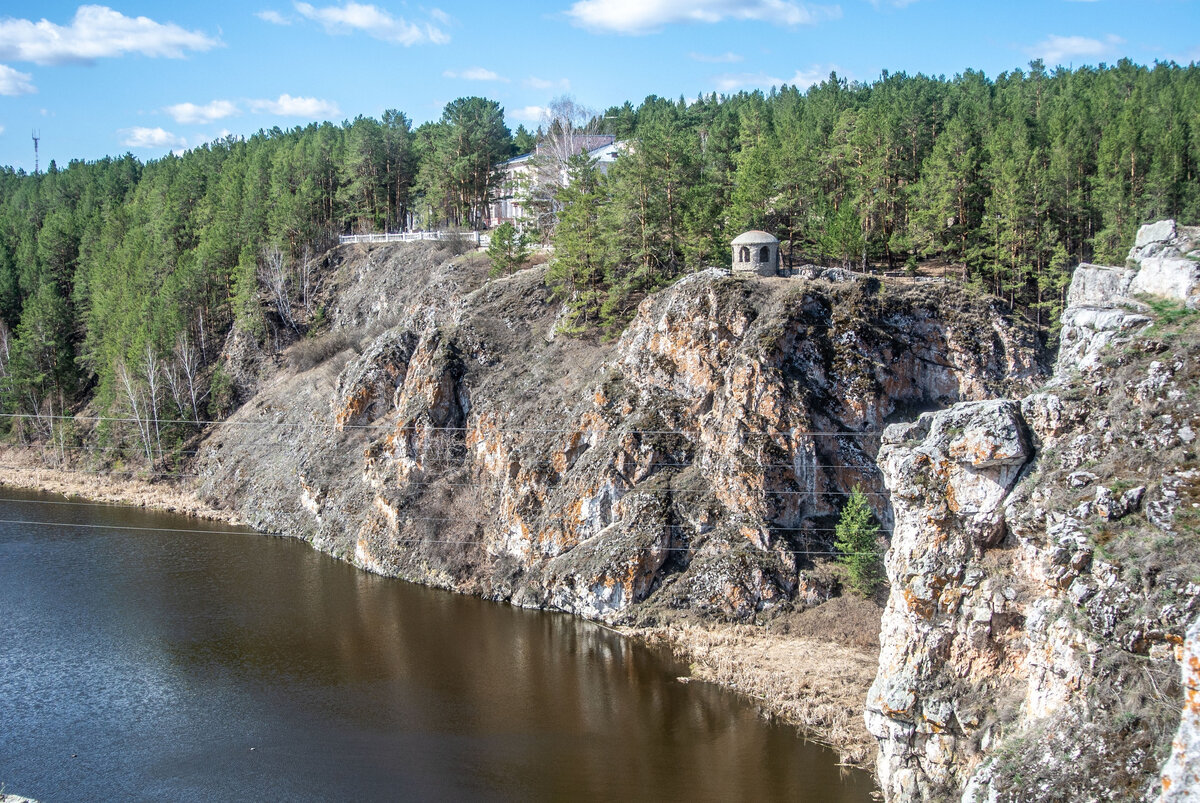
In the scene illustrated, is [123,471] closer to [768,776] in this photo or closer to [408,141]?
[408,141]

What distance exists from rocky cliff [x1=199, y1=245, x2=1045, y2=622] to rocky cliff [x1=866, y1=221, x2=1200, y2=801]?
11583mm

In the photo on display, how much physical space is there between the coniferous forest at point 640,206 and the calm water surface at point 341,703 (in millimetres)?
18289

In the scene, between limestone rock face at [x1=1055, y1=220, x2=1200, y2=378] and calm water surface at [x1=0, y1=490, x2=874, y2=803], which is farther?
calm water surface at [x1=0, y1=490, x2=874, y2=803]

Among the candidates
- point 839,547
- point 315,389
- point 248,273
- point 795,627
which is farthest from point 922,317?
point 248,273

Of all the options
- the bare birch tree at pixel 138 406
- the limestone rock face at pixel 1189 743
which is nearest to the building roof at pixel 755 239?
the limestone rock face at pixel 1189 743

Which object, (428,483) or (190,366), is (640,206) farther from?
(190,366)

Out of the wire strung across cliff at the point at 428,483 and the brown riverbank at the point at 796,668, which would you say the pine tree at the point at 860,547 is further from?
the wire strung across cliff at the point at 428,483

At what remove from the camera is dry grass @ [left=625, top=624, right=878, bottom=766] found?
2555 centimetres

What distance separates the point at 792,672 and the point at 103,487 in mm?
46175

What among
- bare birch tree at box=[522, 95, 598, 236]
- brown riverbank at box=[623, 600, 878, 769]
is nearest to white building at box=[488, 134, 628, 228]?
bare birch tree at box=[522, 95, 598, 236]

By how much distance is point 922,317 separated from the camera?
121 feet

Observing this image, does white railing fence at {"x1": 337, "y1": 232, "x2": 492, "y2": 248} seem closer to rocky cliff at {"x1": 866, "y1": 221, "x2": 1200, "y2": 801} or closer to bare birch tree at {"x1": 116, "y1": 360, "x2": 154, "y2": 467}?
bare birch tree at {"x1": 116, "y1": 360, "x2": 154, "y2": 467}

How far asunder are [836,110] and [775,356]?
1239 inches

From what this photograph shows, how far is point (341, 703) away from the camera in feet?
92.5
